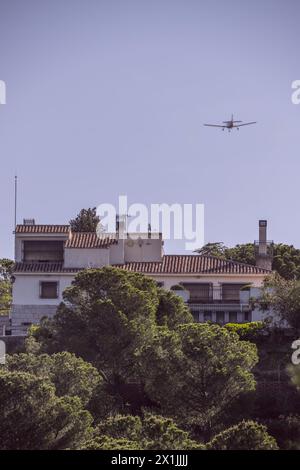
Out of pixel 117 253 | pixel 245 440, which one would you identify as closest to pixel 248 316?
pixel 117 253

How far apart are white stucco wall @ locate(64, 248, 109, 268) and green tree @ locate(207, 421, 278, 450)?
34485mm

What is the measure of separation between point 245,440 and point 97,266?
35.2 metres

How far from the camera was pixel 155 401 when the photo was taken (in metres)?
54.0

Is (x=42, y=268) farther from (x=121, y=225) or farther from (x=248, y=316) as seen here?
(x=248, y=316)

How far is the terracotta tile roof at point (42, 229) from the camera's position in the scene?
77.3m

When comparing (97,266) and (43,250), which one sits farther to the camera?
(43,250)

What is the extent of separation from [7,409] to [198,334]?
9.28m

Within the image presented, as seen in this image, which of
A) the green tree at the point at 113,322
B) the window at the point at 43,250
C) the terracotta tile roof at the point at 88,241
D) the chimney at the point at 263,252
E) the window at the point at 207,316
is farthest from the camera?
the chimney at the point at 263,252

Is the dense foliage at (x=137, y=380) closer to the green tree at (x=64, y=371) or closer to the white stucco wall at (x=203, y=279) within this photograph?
the green tree at (x=64, y=371)

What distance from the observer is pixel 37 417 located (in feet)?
154

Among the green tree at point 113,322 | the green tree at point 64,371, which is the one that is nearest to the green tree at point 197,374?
the green tree at point 64,371

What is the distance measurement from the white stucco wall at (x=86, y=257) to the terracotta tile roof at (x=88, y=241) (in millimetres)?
314

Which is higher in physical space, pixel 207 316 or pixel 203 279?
pixel 203 279

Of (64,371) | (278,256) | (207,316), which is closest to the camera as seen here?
(64,371)
